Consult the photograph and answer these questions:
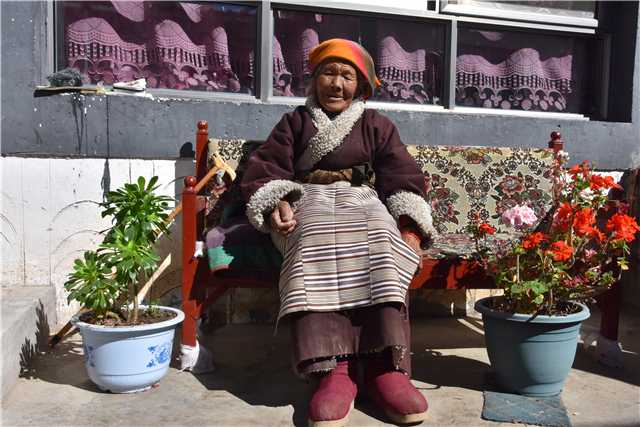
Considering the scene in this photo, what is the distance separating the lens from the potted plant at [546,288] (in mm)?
2590

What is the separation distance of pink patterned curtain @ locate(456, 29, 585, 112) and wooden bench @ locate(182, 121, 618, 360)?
701 mm

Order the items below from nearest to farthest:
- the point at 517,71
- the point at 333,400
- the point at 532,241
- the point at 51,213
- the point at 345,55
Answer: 1. the point at 333,400
2. the point at 532,241
3. the point at 345,55
4. the point at 51,213
5. the point at 517,71

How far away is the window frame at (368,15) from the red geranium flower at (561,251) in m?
1.79

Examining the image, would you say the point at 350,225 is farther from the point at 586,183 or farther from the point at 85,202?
the point at 85,202

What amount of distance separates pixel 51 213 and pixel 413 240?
209 cm

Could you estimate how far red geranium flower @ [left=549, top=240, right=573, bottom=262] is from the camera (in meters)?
2.52

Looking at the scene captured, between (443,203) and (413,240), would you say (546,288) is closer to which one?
(413,240)

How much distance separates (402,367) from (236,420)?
0.69m

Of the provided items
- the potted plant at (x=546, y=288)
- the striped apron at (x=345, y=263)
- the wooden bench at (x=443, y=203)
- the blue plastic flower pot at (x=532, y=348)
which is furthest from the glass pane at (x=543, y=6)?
the blue plastic flower pot at (x=532, y=348)

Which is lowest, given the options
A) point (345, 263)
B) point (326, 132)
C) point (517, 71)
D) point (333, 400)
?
point (333, 400)

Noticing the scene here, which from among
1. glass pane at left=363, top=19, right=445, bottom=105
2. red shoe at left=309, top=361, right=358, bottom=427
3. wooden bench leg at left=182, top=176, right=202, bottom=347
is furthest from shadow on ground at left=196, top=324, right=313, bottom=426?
glass pane at left=363, top=19, right=445, bottom=105

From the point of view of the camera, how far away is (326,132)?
295 cm

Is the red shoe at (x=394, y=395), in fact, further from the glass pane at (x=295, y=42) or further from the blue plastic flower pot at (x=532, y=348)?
the glass pane at (x=295, y=42)

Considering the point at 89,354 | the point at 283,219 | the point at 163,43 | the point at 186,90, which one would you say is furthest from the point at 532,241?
the point at 163,43
